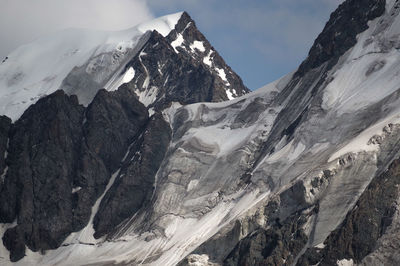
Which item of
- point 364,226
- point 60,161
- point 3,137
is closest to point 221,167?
point 60,161

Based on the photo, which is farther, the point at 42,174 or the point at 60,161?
the point at 60,161

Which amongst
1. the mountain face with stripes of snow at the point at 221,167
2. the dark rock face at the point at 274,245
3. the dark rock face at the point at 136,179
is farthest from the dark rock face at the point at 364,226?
the dark rock face at the point at 136,179

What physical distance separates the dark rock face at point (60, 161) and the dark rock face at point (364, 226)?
64.9 meters

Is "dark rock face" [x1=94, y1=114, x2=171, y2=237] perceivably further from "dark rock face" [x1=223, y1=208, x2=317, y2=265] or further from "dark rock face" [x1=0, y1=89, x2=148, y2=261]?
"dark rock face" [x1=223, y1=208, x2=317, y2=265]

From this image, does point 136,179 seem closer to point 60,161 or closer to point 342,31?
point 60,161

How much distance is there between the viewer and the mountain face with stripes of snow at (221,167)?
351 feet

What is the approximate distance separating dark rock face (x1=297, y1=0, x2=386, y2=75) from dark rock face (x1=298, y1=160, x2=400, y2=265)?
48283 millimetres

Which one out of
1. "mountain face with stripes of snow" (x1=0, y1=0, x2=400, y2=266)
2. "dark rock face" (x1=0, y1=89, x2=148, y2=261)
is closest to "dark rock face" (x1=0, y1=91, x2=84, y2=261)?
"dark rock face" (x1=0, y1=89, x2=148, y2=261)

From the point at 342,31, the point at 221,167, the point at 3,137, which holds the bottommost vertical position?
the point at 3,137

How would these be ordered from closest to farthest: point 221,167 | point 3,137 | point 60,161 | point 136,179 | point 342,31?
point 221,167 → point 342,31 → point 136,179 → point 60,161 → point 3,137

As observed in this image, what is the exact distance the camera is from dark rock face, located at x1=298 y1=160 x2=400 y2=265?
97062 millimetres

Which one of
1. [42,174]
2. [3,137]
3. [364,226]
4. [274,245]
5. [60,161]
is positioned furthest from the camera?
[3,137]

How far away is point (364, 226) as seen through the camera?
323ft

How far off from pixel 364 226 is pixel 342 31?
206 ft
